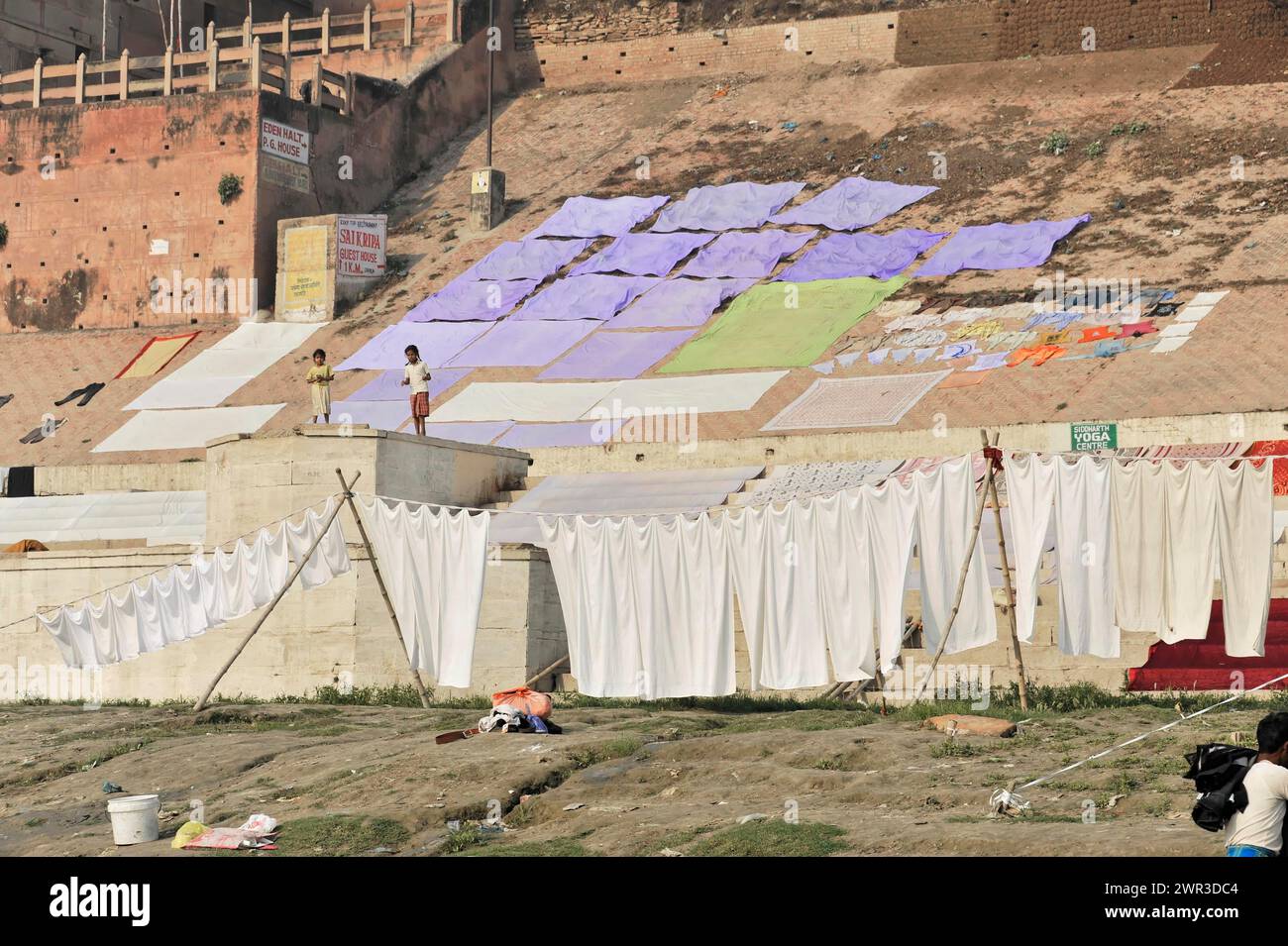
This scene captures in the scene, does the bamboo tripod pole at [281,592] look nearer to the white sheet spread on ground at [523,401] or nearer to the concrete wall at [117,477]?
the concrete wall at [117,477]

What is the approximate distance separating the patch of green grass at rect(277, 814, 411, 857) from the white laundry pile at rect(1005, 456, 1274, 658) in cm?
636

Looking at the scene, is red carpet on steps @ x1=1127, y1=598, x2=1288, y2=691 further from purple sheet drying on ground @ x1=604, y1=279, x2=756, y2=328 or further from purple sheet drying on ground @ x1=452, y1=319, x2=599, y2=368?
purple sheet drying on ground @ x1=604, y1=279, x2=756, y2=328

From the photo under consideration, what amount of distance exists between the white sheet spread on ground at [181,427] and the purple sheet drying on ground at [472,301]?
4345 millimetres

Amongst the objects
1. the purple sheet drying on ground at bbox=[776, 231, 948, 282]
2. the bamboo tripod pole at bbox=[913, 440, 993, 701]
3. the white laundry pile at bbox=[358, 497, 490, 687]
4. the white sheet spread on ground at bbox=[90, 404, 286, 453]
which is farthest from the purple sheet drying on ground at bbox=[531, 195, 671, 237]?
the bamboo tripod pole at bbox=[913, 440, 993, 701]

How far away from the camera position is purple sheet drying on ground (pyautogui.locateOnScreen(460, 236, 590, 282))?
38.3 m

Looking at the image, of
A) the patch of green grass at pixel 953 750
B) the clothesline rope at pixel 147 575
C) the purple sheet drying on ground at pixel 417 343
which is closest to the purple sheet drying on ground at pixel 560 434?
the purple sheet drying on ground at pixel 417 343

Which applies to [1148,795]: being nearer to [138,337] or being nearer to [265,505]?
[265,505]

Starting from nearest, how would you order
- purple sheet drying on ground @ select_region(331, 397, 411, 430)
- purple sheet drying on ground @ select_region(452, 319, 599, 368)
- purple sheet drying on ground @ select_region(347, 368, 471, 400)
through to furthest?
purple sheet drying on ground @ select_region(331, 397, 411, 430) < purple sheet drying on ground @ select_region(347, 368, 471, 400) < purple sheet drying on ground @ select_region(452, 319, 599, 368)

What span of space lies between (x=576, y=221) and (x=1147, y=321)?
13.9m

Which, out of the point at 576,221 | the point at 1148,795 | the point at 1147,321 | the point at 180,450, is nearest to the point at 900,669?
the point at 1148,795

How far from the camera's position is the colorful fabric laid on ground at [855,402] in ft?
93.1

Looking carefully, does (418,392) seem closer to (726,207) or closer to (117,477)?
(117,477)

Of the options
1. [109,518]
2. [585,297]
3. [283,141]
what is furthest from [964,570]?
[283,141]
